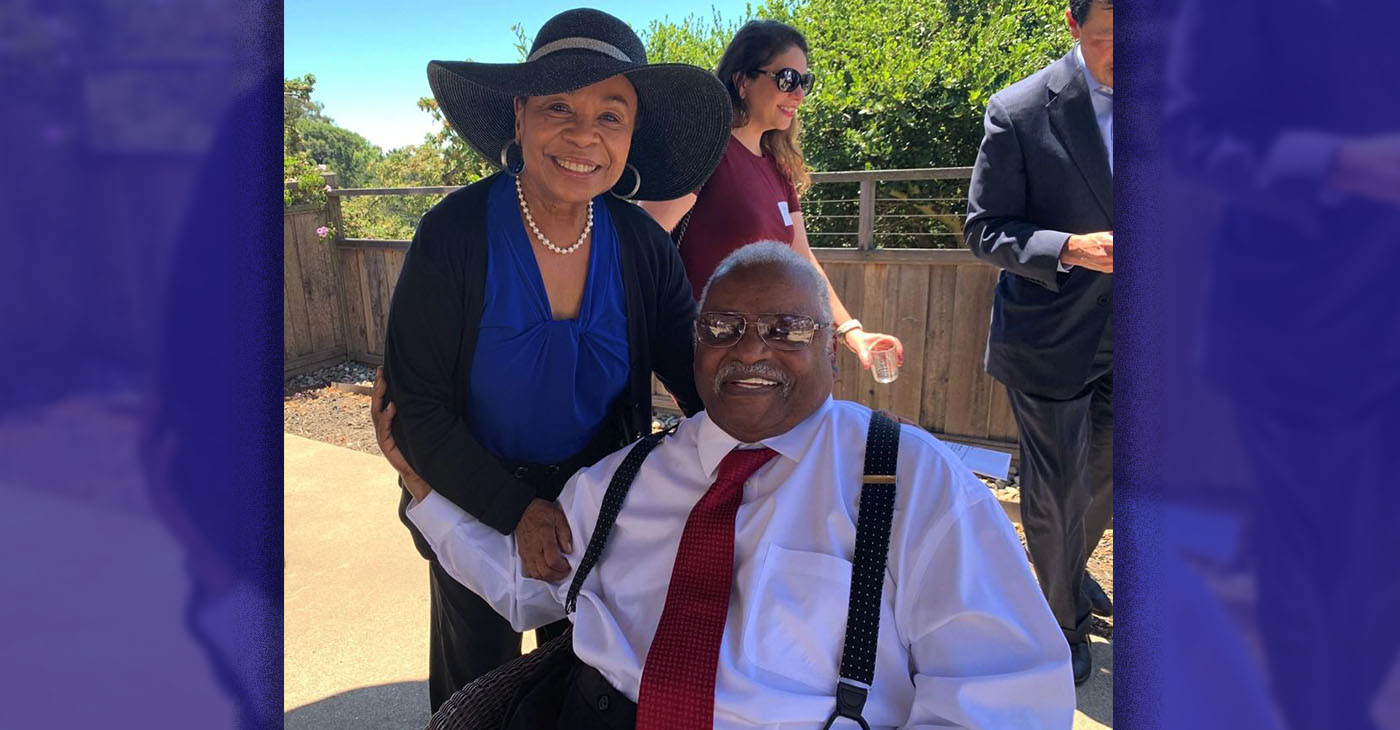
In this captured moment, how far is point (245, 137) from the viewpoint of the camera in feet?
3.64

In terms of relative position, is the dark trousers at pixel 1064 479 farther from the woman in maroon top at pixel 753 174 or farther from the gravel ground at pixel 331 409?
the gravel ground at pixel 331 409

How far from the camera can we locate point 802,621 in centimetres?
142

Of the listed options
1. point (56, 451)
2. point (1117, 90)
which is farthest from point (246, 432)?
point (1117, 90)

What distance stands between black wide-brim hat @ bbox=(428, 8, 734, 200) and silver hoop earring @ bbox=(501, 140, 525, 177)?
0.09 meters

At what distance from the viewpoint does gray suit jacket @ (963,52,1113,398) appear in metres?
2.41

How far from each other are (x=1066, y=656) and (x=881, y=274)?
4129mm

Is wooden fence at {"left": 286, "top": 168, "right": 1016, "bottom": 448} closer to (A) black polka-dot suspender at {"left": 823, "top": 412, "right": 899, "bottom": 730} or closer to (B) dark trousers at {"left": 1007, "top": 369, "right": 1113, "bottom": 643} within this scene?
(B) dark trousers at {"left": 1007, "top": 369, "right": 1113, "bottom": 643}

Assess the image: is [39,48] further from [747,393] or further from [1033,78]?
[1033,78]

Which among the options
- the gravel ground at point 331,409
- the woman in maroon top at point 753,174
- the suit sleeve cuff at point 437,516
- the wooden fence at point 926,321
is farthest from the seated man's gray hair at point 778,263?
the gravel ground at point 331,409

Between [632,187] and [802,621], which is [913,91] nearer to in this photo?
[632,187]

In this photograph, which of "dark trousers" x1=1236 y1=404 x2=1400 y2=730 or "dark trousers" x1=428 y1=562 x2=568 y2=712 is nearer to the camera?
"dark trousers" x1=1236 y1=404 x2=1400 y2=730

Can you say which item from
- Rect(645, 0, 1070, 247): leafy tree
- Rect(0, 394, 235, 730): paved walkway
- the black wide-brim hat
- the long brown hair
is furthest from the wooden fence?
Rect(0, 394, 235, 730): paved walkway

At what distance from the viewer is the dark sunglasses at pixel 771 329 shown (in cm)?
161

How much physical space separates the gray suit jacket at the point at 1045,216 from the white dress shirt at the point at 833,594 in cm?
111
